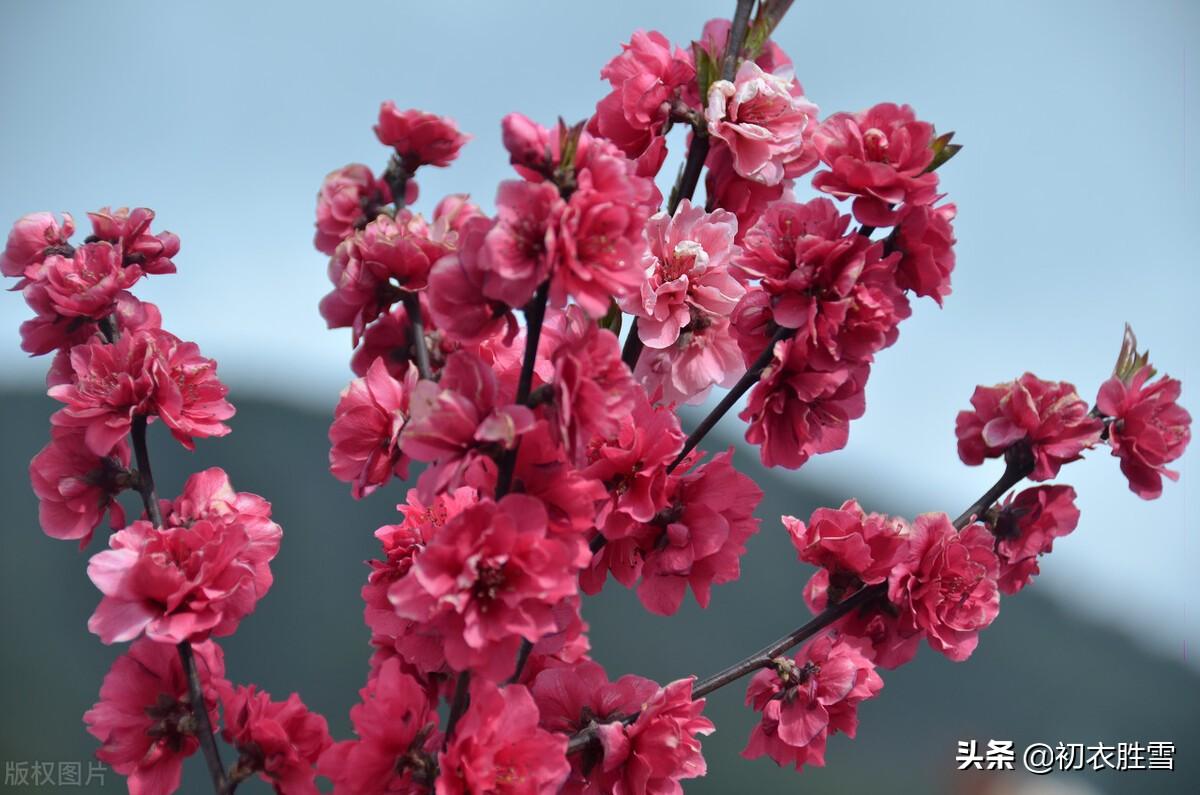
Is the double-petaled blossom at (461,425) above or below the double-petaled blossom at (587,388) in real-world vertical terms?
below

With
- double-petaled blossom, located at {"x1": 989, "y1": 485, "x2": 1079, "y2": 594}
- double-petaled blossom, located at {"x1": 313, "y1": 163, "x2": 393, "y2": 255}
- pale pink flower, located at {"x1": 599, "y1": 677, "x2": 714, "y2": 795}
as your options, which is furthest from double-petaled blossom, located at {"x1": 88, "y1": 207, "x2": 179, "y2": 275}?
double-petaled blossom, located at {"x1": 989, "y1": 485, "x2": 1079, "y2": 594}

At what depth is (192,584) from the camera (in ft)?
2.52

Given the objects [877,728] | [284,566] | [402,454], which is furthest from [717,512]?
[877,728]

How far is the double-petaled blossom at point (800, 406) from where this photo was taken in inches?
32.8

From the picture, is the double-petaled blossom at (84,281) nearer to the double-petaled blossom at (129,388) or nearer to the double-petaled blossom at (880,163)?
the double-petaled blossom at (129,388)

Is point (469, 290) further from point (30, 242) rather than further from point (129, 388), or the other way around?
point (30, 242)

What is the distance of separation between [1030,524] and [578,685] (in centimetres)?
53

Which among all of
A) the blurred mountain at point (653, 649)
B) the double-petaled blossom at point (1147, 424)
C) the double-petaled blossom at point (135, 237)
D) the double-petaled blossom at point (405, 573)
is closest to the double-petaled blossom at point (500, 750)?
the double-petaled blossom at point (405, 573)

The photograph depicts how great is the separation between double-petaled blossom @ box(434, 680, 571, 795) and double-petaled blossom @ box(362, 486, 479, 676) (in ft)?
0.48

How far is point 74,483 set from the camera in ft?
2.90

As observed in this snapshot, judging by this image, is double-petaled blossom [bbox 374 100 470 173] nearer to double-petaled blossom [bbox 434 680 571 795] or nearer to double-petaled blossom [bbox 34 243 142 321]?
double-petaled blossom [bbox 34 243 142 321]

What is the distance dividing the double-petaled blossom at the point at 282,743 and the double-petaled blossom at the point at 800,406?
49 centimetres

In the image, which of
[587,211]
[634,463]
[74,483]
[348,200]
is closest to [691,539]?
[634,463]

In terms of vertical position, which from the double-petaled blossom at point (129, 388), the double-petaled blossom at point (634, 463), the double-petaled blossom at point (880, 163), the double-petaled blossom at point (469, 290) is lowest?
the double-petaled blossom at point (129, 388)
